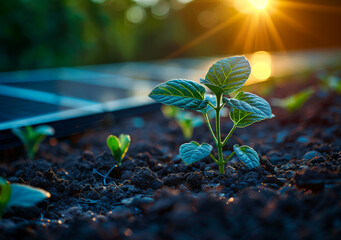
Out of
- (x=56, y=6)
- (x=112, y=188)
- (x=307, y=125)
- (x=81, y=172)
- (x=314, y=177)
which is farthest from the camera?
(x=56, y=6)

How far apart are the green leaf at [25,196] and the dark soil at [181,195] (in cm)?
9

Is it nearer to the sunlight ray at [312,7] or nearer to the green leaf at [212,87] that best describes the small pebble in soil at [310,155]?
the green leaf at [212,87]

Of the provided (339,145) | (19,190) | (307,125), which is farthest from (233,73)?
(307,125)

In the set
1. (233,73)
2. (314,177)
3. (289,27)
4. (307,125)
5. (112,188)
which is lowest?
(314,177)

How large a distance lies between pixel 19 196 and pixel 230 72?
3.44 ft

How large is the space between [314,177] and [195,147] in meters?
0.53

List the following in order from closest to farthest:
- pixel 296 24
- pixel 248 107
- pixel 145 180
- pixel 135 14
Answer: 1. pixel 248 107
2. pixel 145 180
3. pixel 135 14
4. pixel 296 24

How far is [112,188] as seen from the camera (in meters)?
1.56

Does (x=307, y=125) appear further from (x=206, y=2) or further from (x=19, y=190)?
(x=206, y=2)

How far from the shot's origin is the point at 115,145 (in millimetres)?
1816

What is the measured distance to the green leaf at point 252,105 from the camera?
1.34 metres

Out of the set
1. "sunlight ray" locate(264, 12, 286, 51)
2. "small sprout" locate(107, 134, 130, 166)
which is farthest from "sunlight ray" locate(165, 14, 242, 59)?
"small sprout" locate(107, 134, 130, 166)

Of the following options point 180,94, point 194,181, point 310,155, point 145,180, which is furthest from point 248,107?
point 310,155

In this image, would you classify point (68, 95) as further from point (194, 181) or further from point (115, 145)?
point (194, 181)
